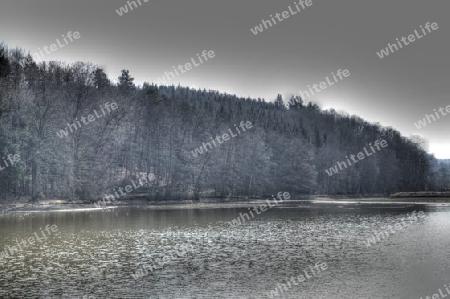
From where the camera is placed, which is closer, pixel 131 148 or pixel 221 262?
pixel 221 262

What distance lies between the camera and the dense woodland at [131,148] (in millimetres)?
74250

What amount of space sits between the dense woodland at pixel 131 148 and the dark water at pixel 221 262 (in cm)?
3266

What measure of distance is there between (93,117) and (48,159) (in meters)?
14.2

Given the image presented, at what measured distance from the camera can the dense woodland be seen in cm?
7425

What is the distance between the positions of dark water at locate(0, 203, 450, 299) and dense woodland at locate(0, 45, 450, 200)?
32.7 m

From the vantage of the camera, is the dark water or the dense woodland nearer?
the dark water

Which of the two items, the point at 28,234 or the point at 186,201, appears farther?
the point at 186,201

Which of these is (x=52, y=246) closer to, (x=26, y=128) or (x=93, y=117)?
(x=26, y=128)

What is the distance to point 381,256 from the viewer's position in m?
28.5

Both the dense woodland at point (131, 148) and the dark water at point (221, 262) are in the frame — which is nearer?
the dark water at point (221, 262)

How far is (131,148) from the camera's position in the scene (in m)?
99.7

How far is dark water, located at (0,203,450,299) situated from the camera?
1989 cm

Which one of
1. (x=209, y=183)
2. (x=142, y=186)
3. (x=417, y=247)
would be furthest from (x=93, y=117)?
(x=417, y=247)

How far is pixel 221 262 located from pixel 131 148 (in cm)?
7629
